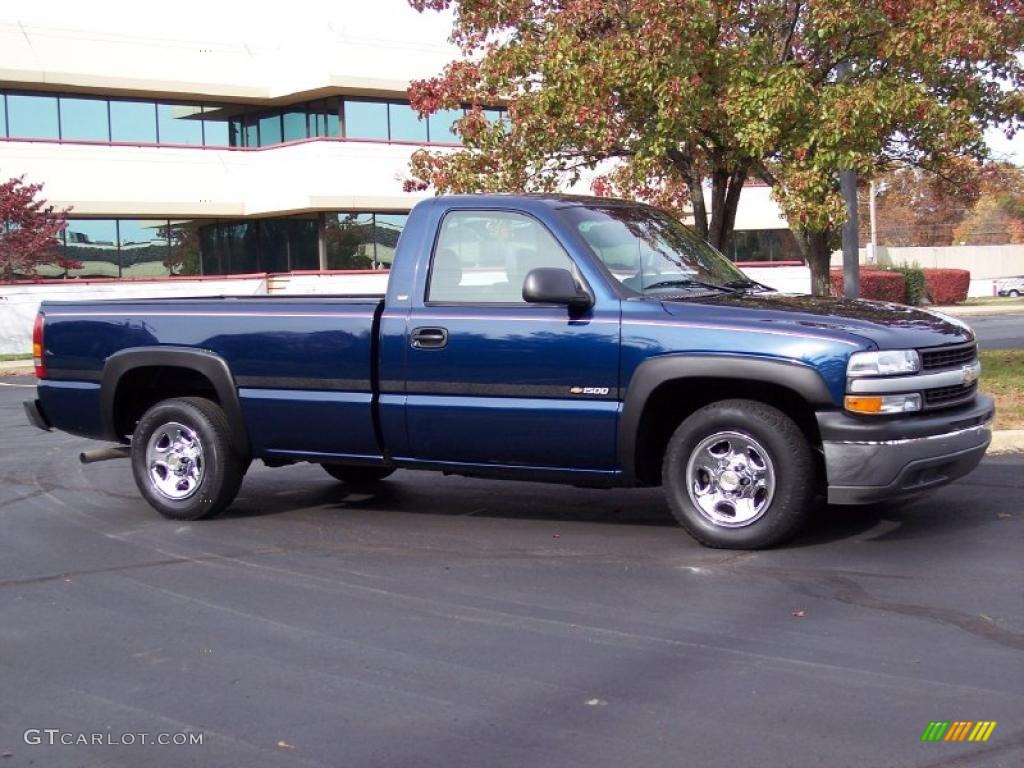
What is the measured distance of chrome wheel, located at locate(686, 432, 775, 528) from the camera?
6980 mm

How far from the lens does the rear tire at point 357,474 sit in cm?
973

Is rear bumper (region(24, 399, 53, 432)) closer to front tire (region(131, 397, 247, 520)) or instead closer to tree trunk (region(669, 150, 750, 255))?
front tire (region(131, 397, 247, 520))

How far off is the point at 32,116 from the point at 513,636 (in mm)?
31211

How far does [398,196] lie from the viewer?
3575cm

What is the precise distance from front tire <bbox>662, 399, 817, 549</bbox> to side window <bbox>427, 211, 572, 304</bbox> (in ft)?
4.15

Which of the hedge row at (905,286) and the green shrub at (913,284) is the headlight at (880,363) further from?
the green shrub at (913,284)

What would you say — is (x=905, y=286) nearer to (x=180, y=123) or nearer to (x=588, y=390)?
(x=180, y=123)

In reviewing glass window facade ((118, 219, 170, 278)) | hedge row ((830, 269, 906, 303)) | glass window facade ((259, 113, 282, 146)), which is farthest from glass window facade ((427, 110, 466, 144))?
hedge row ((830, 269, 906, 303))

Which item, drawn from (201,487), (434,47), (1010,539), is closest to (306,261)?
(434,47)

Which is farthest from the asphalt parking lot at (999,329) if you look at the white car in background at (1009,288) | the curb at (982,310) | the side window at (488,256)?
the white car in background at (1009,288)

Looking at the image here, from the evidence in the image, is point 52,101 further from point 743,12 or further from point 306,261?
point 743,12

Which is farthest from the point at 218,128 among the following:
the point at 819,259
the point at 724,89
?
the point at 724,89

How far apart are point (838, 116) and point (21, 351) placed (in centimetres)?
2381

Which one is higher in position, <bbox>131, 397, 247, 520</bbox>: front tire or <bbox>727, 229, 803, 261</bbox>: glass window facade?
<bbox>727, 229, 803, 261</bbox>: glass window facade
